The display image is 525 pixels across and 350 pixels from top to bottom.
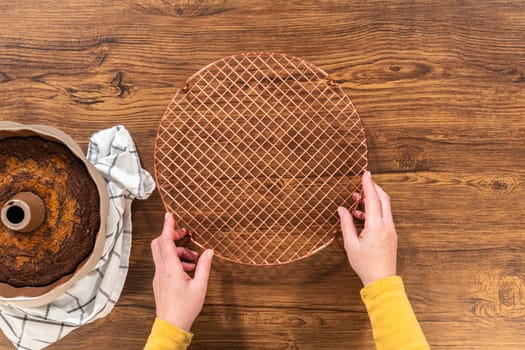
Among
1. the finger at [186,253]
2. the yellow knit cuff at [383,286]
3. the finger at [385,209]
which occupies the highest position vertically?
the finger at [385,209]

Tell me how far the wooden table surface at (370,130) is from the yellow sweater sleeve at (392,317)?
144mm

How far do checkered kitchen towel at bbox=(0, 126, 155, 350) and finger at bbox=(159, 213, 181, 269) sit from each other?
9 cm

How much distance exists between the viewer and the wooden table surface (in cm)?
85

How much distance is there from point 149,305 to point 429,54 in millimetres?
755

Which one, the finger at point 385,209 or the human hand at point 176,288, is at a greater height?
the finger at point 385,209

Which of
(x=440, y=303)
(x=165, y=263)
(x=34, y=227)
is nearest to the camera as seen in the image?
(x=34, y=227)

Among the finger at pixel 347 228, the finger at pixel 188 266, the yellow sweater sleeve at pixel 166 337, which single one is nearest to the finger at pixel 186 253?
the finger at pixel 188 266

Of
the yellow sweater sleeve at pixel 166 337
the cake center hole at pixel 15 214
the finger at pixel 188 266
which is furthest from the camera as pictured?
the finger at pixel 188 266

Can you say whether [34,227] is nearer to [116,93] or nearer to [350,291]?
[116,93]

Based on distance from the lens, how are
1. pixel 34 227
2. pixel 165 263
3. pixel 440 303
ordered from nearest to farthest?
pixel 34 227
pixel 165 263
pixel 440 303

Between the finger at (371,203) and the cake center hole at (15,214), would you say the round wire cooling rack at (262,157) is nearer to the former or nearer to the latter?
the finger at (371,203)

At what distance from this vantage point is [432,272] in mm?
852

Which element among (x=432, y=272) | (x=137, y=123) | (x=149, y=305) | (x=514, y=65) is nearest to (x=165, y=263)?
(x=149, y=305)

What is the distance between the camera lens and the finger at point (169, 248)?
0.71m
